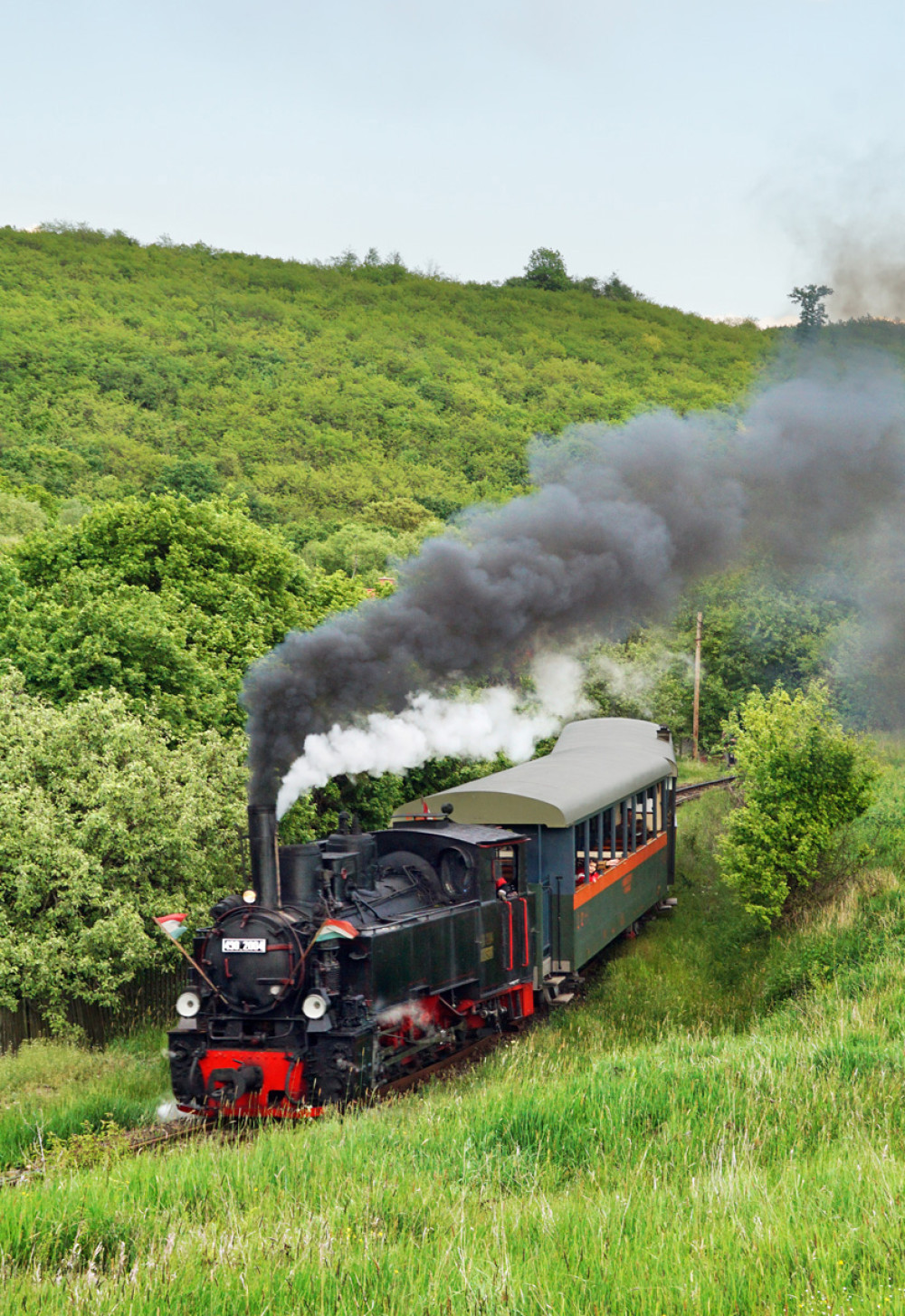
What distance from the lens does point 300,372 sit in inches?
4198

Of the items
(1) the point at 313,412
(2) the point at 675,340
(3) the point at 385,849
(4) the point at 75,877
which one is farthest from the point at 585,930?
(2) the point at 675,340

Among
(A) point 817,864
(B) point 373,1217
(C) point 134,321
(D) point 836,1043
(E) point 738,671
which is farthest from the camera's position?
(C) point 134,321

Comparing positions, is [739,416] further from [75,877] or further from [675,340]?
[675,340]

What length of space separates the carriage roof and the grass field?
3.01 m

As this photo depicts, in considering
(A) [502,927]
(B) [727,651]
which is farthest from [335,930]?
(B) [727,651]

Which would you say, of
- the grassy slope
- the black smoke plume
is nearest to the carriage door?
the black smoke plume

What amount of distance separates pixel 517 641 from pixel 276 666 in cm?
313

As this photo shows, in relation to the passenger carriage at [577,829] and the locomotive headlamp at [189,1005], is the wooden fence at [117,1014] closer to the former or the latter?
the locomotive headlamp at [189,1005]

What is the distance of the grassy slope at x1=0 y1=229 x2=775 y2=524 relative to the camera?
81375 mm

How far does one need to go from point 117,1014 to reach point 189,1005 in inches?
244

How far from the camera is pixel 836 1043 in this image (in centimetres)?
857

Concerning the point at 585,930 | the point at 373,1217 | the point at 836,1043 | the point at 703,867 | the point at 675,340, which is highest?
the point at 675,340

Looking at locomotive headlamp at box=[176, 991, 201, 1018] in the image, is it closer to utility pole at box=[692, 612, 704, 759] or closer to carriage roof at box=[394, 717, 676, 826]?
carriage roof at box=[394, 717, 676, 826]

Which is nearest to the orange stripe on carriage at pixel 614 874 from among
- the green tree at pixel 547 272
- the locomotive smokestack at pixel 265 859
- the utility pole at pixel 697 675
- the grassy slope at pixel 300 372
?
the locomotive smokestack at pixel 265 859
